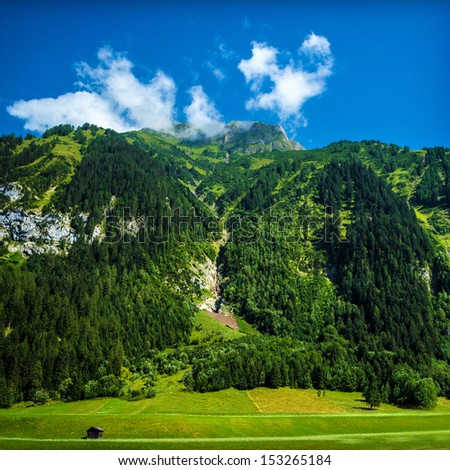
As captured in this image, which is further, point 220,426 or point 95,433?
point 220,426

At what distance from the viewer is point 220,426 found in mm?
73750

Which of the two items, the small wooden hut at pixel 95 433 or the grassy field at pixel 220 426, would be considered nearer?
the grassy field at pixel 220 426

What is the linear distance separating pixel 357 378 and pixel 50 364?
116424 millimetres

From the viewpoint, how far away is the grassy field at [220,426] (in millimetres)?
58562

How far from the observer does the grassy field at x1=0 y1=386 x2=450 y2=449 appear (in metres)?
58.6

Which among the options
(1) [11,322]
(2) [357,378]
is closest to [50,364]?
(1) [11,322]

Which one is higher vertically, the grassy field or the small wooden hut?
the small wooden hut

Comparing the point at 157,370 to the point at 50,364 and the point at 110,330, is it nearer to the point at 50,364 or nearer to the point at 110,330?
the point at 110,330

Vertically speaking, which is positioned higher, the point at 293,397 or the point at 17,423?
the point at 17,423

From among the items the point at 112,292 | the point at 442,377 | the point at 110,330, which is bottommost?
the point at 442,377

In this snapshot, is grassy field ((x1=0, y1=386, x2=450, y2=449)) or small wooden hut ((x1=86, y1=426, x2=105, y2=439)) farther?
small wooden hut ((x1=86, y1=426, x2=105, y2=439))

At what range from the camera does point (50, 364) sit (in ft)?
449

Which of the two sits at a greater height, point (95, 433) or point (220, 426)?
point (95, 433)

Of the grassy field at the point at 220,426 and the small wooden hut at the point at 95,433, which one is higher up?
the small wooden hut at the point at 95,433
